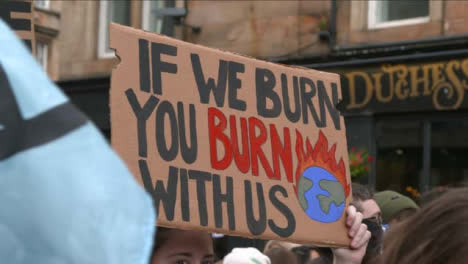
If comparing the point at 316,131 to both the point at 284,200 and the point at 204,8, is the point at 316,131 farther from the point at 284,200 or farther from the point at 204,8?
the point at 204,8

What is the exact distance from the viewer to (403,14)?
10250 millimetres

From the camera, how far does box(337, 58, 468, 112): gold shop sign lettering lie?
9.62m

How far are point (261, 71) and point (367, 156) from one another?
7.63m

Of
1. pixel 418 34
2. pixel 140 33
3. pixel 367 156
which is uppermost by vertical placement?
pixel 140 33

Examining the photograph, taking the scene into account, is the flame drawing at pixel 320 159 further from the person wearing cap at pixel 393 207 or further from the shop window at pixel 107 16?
the shop window at pixel 107 16

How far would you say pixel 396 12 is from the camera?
1031cm

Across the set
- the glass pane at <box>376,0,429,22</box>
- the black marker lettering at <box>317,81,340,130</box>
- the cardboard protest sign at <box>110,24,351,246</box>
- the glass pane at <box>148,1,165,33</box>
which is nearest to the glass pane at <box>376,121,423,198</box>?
the glass pane at <box>376,0,429,22</box>

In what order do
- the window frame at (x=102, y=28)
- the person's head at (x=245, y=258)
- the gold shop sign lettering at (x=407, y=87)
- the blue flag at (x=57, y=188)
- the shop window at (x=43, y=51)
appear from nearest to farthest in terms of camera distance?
the blue flag at (x=57, y=188) < the person's head at (x=245, y=258) < the gold shop sign lettering at (x=407, y=87) < the window frame at (x=102, y=28) < the shop window at (x=43, y=51)

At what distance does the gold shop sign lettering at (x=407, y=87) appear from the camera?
9625 millimetres

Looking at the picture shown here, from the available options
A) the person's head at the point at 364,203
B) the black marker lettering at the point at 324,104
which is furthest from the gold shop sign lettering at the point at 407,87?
the black marker lettering at the point at 324,104

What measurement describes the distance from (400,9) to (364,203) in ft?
22.5

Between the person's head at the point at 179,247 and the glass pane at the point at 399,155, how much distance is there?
7.40 metres

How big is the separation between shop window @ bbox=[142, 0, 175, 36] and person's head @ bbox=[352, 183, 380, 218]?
331 inches

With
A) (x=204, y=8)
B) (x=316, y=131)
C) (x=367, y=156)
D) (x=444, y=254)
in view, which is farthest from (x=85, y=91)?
(x=444, y=254)
